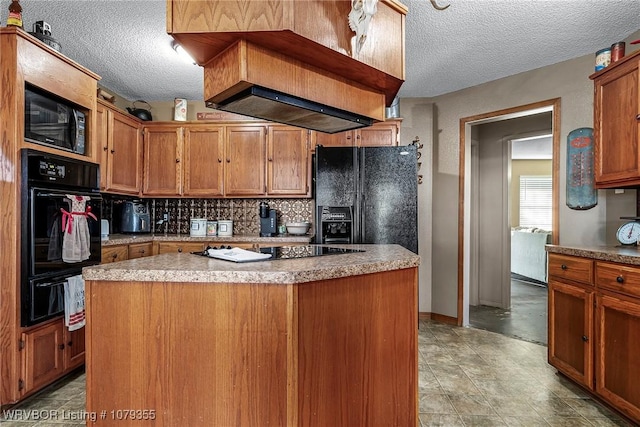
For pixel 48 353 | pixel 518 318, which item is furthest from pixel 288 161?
pixel 518 318

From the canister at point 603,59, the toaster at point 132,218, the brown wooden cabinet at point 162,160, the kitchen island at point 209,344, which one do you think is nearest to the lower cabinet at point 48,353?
Result: the kitchen island at point 209,344

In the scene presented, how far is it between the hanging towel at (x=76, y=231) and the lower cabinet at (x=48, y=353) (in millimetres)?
439

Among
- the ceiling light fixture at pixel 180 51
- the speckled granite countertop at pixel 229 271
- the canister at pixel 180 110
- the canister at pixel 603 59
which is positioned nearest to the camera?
the speckled granite countertop at pixel 229 271

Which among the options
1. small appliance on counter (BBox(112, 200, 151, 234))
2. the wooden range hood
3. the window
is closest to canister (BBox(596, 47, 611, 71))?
the wooden range hood

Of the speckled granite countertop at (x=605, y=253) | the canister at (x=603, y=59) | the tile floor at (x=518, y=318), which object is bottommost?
the tile floor at (x=518, y=318)

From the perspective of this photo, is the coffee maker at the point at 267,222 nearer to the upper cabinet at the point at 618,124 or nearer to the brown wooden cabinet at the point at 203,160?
the brown wooden cabinet at the point at 203,160

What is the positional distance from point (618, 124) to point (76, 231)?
3.73 metres

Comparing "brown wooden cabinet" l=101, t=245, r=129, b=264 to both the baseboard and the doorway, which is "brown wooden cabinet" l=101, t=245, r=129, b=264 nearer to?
the baseboard

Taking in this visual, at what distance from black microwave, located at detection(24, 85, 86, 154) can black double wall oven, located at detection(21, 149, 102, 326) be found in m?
0.13

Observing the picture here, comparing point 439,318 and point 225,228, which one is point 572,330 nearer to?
point 439,318

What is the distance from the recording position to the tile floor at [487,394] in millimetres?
1945

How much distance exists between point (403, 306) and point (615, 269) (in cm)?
136

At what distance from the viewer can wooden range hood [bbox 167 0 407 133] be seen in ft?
4.49

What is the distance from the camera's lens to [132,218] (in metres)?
3.63
